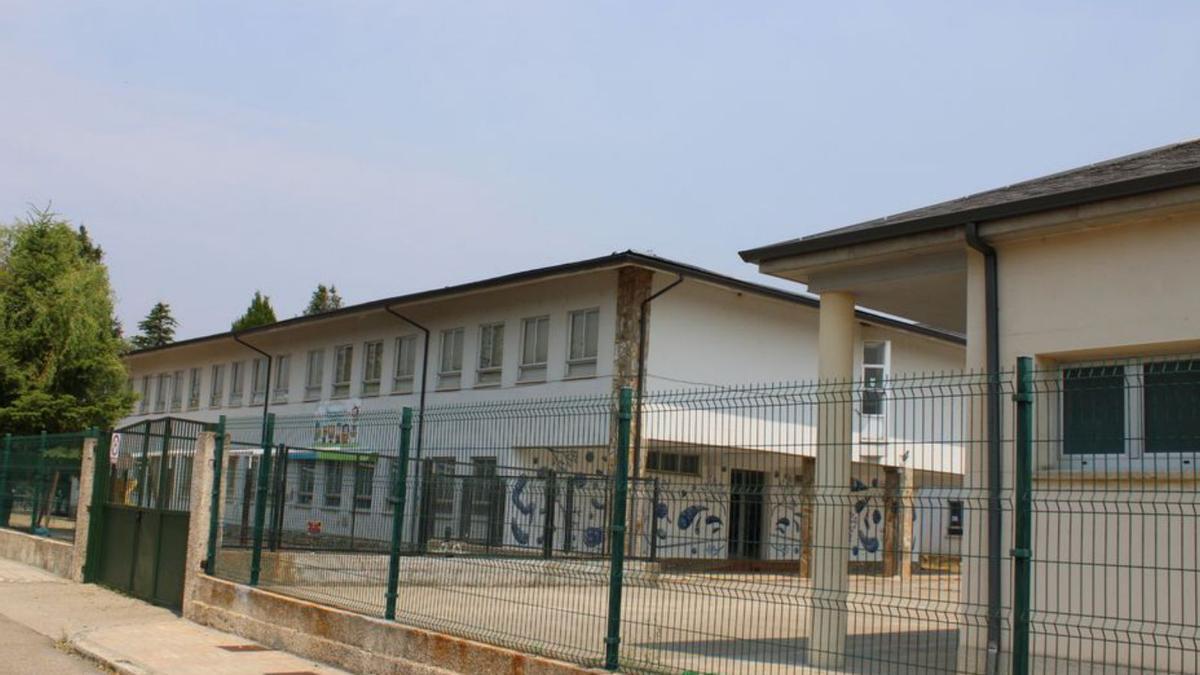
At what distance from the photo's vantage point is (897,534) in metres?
7.58

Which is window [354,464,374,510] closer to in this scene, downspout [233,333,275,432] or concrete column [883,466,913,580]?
concrete column [883,466,913,580]

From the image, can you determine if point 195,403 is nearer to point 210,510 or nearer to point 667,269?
point 667,269

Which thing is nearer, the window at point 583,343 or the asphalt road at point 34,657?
the asphalt road at point 34,657

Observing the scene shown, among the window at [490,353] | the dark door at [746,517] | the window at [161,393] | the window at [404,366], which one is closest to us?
the dark door at [746,517]

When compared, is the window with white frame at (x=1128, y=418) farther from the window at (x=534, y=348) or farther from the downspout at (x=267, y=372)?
the downspout at (x=267, y=372)

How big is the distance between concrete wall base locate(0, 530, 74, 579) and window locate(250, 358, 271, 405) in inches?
674

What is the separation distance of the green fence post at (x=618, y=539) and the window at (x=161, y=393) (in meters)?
43.6

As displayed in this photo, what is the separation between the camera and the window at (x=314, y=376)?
1496 inches

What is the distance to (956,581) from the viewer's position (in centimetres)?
840

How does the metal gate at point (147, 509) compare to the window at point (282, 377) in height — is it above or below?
below

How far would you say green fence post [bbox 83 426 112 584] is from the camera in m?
19.6

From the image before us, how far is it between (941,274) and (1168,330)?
248 centimetres

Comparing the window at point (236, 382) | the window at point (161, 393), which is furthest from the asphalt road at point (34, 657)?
the window at point (161, 393)

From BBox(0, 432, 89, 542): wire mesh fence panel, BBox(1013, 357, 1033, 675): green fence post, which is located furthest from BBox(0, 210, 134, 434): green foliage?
BBox(1013, 357, 1033, 675): green fence post
